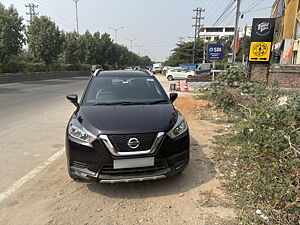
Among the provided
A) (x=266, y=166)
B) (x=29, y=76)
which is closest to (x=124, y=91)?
(x=266, y=166)

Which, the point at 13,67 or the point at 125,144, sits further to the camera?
the point at 13,67

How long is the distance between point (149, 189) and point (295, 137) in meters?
2.42

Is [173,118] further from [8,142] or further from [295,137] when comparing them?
[8,142]

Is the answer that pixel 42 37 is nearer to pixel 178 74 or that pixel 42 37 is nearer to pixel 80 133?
pixel 178 74

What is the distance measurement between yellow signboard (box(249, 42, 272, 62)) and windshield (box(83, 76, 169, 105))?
30.2ft

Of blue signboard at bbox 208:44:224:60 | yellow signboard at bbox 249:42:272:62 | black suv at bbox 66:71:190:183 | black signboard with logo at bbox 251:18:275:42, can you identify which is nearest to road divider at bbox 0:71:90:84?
blue signboard at bbox 208:44:224:60

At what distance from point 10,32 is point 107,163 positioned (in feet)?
68.9

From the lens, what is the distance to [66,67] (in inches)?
1347

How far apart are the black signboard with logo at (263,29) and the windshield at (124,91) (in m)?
9.34

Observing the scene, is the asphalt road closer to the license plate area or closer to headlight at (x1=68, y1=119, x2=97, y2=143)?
headlight at (x1=68, y1=119, x2=97, y2=143)

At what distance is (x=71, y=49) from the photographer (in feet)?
122

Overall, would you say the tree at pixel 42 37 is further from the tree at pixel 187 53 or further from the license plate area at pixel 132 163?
the tree at pixel 187 53

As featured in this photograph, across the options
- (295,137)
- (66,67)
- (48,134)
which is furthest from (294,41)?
(66,67)

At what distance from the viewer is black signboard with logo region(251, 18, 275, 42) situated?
10.9 m
